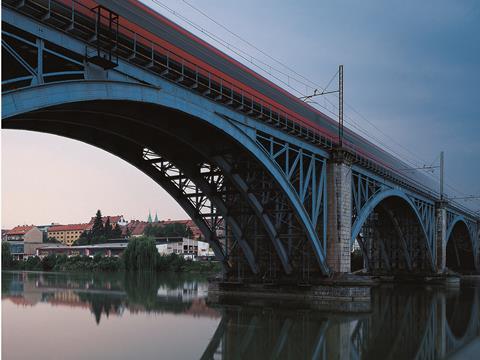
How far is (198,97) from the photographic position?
22922 millimetres

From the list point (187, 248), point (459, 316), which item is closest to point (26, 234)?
point (187, 248)

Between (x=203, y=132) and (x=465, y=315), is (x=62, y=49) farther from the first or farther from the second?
(x=465, y=315)

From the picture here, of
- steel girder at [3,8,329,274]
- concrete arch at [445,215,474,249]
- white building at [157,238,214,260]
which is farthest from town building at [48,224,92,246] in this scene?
steel girder at [3,8,329,274]

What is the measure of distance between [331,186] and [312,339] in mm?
16024

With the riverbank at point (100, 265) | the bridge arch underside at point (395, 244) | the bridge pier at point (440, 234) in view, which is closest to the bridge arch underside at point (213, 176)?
the bridge arch underside at point (395, 244)

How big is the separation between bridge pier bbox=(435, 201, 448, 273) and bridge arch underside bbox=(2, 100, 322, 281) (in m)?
34.4

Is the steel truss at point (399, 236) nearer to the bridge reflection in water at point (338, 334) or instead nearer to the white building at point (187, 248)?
the bridge reflection in water at point (338, 334)

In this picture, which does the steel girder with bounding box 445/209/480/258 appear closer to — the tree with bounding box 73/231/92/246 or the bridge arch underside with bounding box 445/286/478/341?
the bridge arch underside with bounding box 445/286/478/341

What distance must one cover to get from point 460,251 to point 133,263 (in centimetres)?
5688

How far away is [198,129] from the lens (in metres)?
26.9

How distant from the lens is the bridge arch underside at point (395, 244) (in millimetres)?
59659

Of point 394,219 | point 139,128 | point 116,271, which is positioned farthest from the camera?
point 116,271

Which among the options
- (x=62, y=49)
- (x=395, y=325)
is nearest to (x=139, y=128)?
(x=62, y=49)

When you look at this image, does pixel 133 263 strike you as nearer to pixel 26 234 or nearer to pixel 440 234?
pixel 440 234
